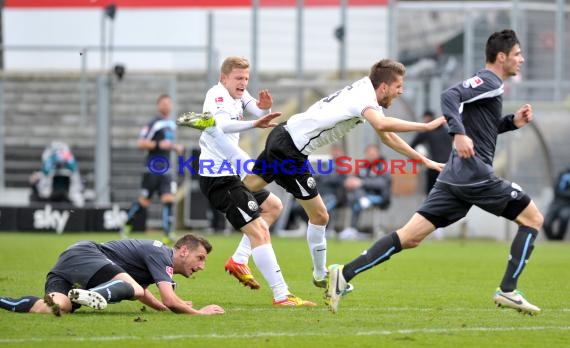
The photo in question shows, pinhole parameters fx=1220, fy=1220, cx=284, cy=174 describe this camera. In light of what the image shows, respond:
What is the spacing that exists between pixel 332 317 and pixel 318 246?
1.95 meters

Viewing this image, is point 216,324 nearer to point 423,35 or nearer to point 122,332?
point 122,332

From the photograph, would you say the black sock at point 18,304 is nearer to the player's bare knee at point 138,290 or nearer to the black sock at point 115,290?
the black sock at point 115,290

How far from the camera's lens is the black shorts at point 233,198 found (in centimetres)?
1114

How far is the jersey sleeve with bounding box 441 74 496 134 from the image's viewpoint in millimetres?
9727

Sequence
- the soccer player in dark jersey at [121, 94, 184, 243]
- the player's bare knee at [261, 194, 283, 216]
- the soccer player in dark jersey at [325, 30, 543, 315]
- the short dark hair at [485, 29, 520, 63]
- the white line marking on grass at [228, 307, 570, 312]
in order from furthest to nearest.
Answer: the soccer player in dark jersey at [121, 94, 184, 243], the player's bare knee at [261, 194, 283, 216], the white line marking on grass at [228, 307, 570, 312], the short dark hair at [485, 29, 520, 63], the soccer player in dark jersey at [325, 30, 543, 315]

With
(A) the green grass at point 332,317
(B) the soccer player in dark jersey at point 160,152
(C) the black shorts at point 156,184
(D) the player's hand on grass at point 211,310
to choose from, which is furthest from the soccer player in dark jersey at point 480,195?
(C) the black shorts at point 156,184

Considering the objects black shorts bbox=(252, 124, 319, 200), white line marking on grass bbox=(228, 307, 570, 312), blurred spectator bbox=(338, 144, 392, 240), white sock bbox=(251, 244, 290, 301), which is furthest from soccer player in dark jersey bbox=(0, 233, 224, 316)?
blurred spectator bbox=(338, 144, 392, 240)

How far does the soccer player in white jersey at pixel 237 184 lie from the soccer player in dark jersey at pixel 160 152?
940 centimetres

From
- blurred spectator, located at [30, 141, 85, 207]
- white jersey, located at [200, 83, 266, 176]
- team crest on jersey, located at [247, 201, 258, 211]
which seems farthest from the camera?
blurred spectator, located at [30, 141, 85, 207]

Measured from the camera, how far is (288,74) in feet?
88.2

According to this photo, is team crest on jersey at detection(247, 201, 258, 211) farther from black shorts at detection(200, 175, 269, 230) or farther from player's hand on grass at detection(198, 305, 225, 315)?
player's hand on grass at detection(198, 305, 225, 315)

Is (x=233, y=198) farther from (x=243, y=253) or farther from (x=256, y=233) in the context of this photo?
(x=243, y=253)

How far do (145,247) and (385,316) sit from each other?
81.2 inches

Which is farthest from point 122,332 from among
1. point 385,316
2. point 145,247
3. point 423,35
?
point 423,35
